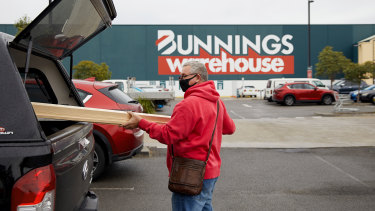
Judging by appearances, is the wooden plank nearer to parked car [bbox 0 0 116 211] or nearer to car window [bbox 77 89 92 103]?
parked car [bbox 0 0 116 211]

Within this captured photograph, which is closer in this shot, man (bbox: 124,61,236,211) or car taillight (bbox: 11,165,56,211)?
car taillight (bbox: 11,165,56,211)

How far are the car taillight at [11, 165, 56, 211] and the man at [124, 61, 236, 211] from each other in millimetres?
928

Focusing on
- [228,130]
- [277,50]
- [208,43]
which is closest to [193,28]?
[208,43]

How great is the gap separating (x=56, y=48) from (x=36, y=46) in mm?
385

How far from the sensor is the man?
8.68ft

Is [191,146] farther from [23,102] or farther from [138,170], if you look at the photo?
[138,170]

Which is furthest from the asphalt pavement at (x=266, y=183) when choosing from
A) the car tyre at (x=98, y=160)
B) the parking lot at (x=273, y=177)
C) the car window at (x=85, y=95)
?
the car window at (x=85, y=95)

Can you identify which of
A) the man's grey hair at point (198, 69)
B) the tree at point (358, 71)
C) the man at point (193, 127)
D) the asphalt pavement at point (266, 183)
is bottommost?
the asphalt pavement at point (266, 183)

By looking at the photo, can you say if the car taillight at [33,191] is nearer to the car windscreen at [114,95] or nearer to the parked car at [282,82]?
the car windscreen at [114,95]

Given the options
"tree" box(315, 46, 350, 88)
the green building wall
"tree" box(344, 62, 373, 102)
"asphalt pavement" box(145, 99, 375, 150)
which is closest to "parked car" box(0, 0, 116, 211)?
"asphalt pavement" box(145, 99, 375, 150)

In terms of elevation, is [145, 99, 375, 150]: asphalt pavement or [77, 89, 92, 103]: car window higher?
[77, 89, 92, 103]: car window

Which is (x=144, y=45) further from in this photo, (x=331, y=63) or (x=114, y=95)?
(x=114, y=95)

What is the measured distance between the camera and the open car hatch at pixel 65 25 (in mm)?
2197

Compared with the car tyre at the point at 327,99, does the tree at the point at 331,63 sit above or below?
above
